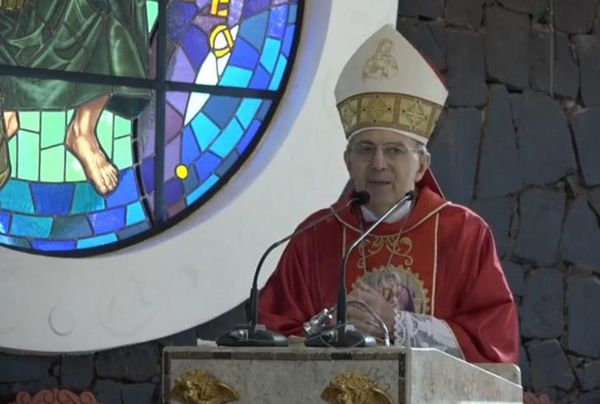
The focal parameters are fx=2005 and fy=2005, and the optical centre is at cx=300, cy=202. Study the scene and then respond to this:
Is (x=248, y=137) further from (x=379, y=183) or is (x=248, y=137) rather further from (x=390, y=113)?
(x=379, y=183)

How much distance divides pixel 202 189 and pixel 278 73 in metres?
0.58

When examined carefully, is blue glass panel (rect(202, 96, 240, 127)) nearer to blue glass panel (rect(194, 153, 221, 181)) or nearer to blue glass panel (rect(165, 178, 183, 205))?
blue glass panel (rect(194, 153, 221, 181))

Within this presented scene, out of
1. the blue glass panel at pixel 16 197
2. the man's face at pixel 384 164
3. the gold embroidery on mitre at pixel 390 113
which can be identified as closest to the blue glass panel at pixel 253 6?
the blue glass panel at pixel 16 197

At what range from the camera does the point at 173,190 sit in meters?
7.90

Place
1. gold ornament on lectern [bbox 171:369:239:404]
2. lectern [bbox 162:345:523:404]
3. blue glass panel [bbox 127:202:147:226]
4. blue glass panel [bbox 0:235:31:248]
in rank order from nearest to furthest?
lectern [bbox 162:345:523:404] → gold ornament on lectern [bbox 171:369:239:404] → blue glass panel [bbox 0:235:31:248] → blue glass panel [bbox 127:202:147:226]

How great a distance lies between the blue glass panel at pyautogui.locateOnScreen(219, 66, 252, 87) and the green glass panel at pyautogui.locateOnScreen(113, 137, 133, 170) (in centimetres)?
47

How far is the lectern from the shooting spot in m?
4.29

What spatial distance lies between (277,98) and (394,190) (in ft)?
8.29

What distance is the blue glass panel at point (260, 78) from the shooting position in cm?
806

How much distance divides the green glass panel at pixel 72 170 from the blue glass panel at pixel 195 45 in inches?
25.6

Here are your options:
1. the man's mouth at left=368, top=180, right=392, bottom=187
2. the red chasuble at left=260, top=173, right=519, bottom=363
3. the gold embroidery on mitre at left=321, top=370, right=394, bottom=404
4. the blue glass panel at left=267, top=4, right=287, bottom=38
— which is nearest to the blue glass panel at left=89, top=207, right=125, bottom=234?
the blue glass panel at left=267, top=4, right=287, bottom=38

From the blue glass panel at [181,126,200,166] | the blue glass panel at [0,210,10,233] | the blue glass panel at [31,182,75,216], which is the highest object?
the blue glass panel at [181,126,200,166]

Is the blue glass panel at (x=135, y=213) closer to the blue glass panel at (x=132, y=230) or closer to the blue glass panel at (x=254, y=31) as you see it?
the blue glass panel at (x=132, y=230)

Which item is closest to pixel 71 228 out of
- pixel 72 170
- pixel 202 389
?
pixel 72 170
